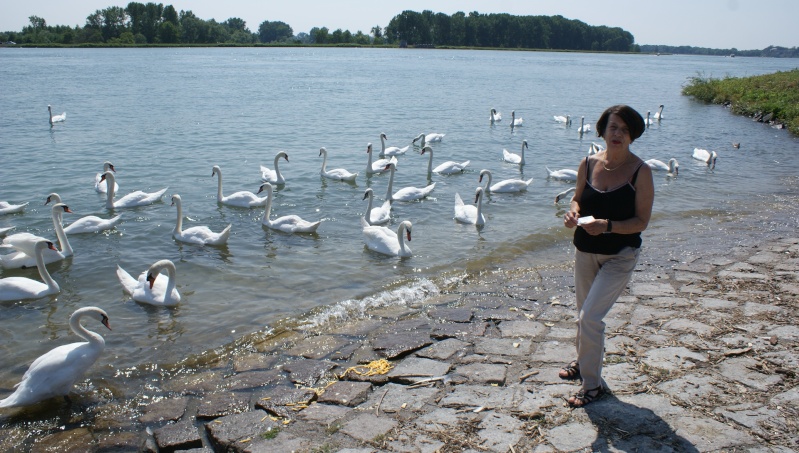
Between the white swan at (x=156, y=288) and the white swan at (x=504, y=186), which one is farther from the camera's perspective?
the white swan at (x=504, y=186)

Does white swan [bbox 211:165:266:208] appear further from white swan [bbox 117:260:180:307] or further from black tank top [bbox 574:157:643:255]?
black tank top [bbox 574:157:643:255]

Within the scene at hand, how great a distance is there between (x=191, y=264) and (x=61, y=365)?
3.96 meters

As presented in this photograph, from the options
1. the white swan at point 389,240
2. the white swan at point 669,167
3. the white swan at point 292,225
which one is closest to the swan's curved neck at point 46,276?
the white swan at point 292,225

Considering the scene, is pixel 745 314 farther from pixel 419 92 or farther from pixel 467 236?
pixel 419 92

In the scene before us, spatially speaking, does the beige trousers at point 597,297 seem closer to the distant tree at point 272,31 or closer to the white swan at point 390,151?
the white swan at point 390,151

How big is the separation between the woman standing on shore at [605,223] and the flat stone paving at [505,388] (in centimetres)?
49

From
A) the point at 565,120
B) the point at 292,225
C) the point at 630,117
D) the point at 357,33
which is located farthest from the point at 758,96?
the point at 357,33

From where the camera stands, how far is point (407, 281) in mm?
A: 8711

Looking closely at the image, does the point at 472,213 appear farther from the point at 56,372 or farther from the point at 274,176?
the point at 56,372

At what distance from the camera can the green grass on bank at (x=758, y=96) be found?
88.1ft

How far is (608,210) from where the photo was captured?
14.3 feet

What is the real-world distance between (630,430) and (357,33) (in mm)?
138550

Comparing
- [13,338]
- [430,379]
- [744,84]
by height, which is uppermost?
[744,84]

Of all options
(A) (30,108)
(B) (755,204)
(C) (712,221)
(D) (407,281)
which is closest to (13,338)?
(D) (407,281)
